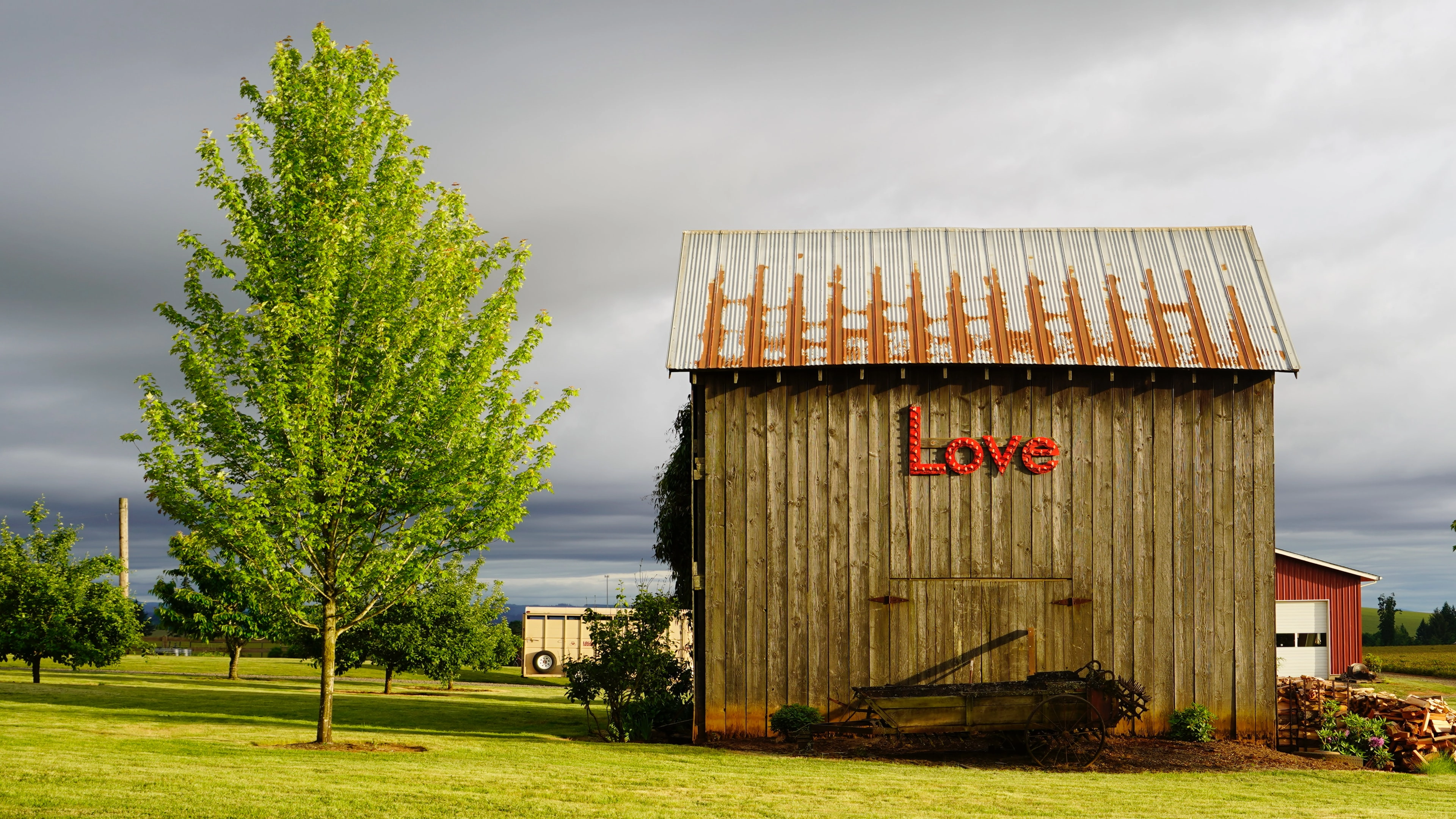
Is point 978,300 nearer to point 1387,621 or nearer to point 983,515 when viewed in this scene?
point 983,515

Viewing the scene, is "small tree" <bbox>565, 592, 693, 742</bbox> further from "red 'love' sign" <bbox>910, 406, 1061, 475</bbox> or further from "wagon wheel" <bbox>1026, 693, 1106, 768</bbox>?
"wagon wheel" <bbox>1026, 693, 1106, 768</bbox>

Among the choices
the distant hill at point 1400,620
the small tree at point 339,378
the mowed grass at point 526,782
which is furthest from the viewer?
the distant hill at point 1400,620

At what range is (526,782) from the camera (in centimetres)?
1320

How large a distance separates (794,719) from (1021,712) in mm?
4098

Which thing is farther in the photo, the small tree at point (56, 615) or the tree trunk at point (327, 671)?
the small tree at point (56, 615)

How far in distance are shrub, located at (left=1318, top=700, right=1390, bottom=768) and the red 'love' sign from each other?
21.7ft

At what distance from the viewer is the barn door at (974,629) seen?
1898 cm

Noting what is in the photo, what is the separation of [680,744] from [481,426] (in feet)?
22.1

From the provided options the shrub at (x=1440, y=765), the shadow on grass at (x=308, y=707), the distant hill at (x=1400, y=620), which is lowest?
the distant hill at (x=1400, y=620)

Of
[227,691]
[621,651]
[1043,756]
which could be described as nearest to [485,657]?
[227,691]

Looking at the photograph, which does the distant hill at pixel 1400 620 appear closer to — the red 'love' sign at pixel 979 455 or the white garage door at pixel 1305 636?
the white garage door at pixel 1305 636

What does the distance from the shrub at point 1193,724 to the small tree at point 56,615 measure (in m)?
28.6

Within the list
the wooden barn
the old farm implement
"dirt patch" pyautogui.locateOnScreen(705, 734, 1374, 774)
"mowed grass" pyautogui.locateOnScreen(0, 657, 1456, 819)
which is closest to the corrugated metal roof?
the wooden barn

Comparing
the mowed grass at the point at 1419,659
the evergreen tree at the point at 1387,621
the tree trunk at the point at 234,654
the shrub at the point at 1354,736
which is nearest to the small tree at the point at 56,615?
the tree trunk at the point at 234,654
